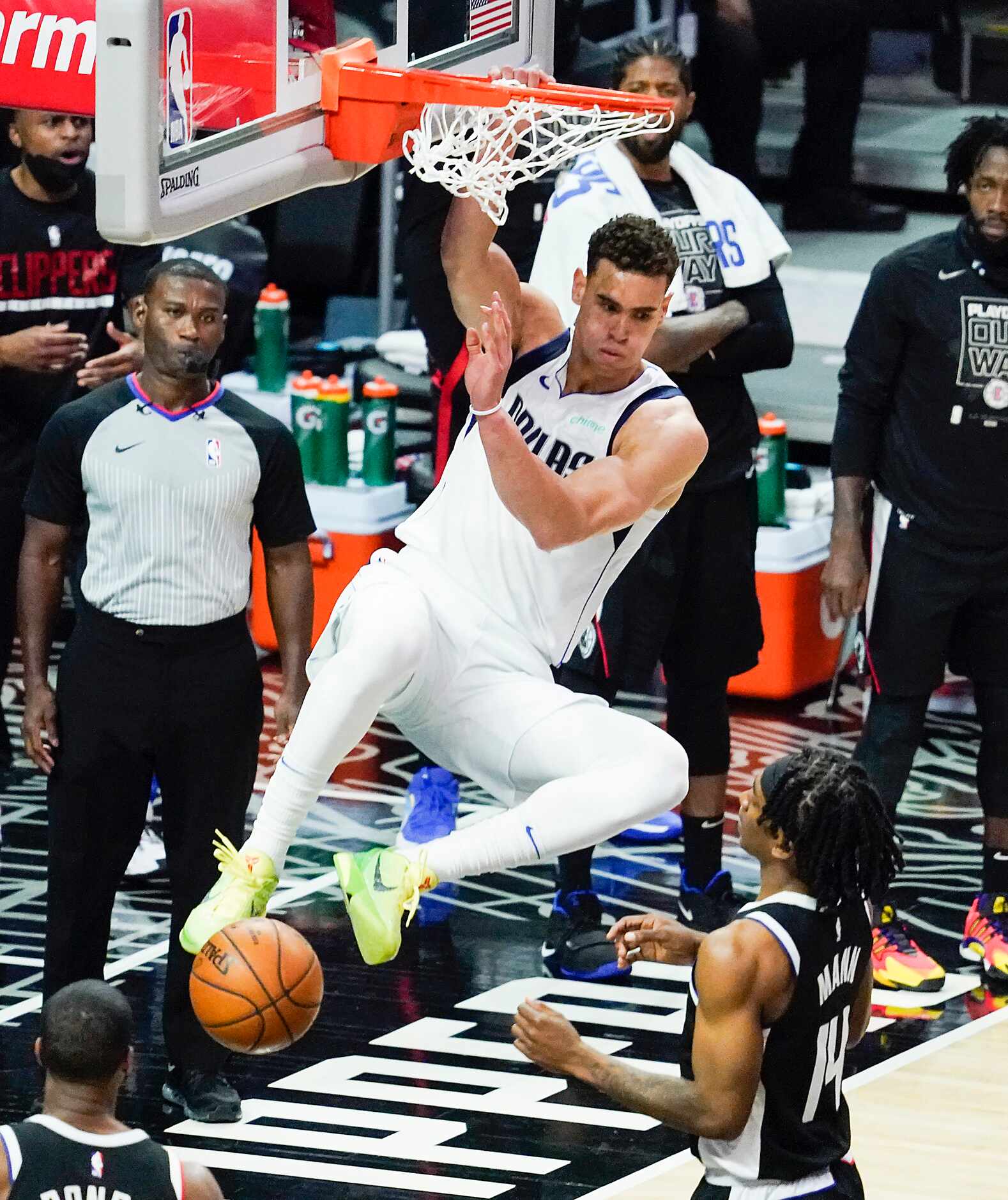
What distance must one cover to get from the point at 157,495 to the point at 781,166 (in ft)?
26.5

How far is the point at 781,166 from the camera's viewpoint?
1313cm

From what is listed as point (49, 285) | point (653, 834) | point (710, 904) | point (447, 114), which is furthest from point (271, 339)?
point (447, 114)

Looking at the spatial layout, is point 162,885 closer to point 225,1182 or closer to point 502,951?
point 502,951

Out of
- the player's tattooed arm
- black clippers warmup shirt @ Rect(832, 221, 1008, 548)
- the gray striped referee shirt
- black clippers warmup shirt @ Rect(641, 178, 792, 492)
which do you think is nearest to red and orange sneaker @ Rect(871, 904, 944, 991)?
black clippers warmup shirt @ Rect(832, 221, 1008, 548)

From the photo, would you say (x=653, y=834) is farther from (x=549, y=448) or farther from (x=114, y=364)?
(x=549, y=448)

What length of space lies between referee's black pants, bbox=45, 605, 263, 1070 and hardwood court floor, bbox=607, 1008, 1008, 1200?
127cm

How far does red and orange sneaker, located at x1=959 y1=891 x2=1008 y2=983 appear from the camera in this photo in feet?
22.4

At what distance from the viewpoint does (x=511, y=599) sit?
5074 millimetres

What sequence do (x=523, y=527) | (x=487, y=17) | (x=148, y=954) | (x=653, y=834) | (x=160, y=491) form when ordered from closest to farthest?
(x=523, y=527) < (x=487, y=17) < (x=160, y=491) < (x=148, y=954) < (x=653, y=834)

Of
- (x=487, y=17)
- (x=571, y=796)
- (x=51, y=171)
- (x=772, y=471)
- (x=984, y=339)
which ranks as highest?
(x=487, y=17)

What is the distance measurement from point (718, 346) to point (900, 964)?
70.5 inches

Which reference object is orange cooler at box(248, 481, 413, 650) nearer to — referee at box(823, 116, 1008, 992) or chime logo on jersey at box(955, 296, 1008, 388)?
referee at box(823, 116, 1008, 992)

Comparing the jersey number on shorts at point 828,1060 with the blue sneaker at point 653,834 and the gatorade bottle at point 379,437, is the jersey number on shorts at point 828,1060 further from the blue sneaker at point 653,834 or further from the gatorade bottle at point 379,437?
the gatorade bottle at point 379,437

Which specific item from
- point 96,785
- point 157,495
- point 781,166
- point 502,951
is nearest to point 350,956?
point 502,951
